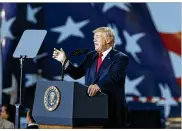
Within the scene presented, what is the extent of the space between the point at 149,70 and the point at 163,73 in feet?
A: 1.11

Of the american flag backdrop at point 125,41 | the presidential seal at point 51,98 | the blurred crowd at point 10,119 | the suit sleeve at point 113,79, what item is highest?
the american flag backdrop at point 125,41

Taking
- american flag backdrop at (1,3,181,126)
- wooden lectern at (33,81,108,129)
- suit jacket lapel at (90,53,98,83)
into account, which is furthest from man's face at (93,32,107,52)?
american flag backdrop at (1,3,181,126)

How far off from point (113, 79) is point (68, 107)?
54cm

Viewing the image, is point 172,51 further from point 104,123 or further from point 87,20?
point 104,123

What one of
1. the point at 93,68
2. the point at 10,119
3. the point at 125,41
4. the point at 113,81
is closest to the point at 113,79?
the point at 113,81

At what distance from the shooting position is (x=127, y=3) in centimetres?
1254

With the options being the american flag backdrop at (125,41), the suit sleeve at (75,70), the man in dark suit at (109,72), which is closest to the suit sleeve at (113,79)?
the man in dark suit at (109,72)

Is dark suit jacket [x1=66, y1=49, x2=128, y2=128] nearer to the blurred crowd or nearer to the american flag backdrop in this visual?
the blurred crowd

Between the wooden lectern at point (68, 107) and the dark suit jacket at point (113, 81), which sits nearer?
the wooden lectern at point (68, 107)

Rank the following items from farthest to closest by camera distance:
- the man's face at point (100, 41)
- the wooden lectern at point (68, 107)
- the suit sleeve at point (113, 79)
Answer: the man's face at point (100, 41), the suit sleeve at point (113, 79), the wooden lectern at point (68, 107)

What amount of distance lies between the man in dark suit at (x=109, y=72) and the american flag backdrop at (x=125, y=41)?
6.91 m

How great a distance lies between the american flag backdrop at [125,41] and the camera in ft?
39.9

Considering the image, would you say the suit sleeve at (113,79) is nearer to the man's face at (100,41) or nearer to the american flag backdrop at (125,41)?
the man's face at (100,41)

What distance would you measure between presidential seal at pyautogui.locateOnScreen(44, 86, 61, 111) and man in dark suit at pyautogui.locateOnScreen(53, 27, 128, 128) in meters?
0.33
